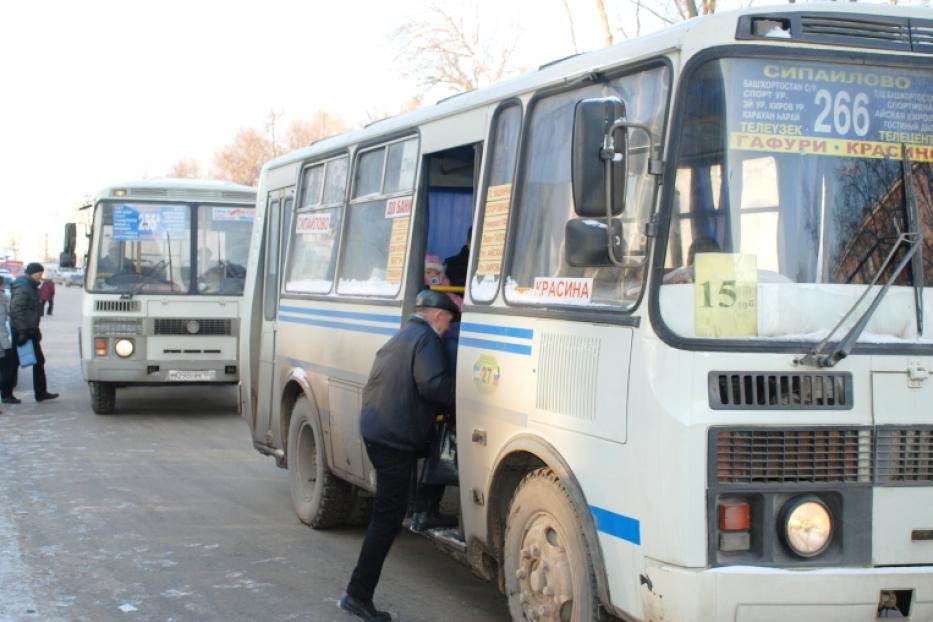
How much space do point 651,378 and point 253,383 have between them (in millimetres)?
6386

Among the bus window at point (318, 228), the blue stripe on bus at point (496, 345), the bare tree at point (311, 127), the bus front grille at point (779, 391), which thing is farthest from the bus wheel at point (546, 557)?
the bare tree at point (311, 127)

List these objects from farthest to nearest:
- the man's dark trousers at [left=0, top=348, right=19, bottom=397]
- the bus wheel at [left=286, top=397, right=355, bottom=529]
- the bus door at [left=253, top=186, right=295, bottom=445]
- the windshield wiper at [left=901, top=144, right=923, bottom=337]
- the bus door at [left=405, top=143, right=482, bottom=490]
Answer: the man's dark trousers at [left=0, top=348, right=19, bottom=397] < the bus door at [left=253, top=186, right=295, bottom=445] < the bus wheel at [left=286, top=397, right=355, bottom=529] < the bus door at [left=405, top=143, right=482, bottom=490] < the windshield wiper at [left=901, top=144, right=923, bottom=337]

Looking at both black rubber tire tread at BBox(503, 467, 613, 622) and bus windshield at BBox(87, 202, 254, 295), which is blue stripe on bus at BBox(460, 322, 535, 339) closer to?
black rubber tire tread at BBox(503, 467, 613, 622)

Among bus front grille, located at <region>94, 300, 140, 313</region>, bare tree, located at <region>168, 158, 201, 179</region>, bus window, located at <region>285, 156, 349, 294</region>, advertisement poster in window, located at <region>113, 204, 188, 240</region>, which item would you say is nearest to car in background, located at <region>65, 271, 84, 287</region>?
bare tree, located at <region>168, 158, 201, 179</region>

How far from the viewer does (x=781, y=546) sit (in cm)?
429

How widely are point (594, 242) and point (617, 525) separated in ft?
3.82

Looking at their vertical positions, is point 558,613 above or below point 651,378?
below

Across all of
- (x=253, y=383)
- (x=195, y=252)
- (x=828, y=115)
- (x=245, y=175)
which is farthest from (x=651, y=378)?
(x=245, y=175)

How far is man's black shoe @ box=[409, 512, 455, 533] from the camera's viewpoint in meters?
6.82

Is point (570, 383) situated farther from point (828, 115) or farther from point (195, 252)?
point (195, 252)

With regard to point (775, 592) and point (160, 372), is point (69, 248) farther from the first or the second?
point (775, 592)

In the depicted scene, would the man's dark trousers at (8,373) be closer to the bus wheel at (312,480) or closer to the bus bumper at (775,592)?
the bus wheel at (312,480)

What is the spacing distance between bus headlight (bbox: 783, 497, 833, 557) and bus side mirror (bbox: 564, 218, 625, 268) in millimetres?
1192

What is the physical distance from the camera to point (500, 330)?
222 inches
